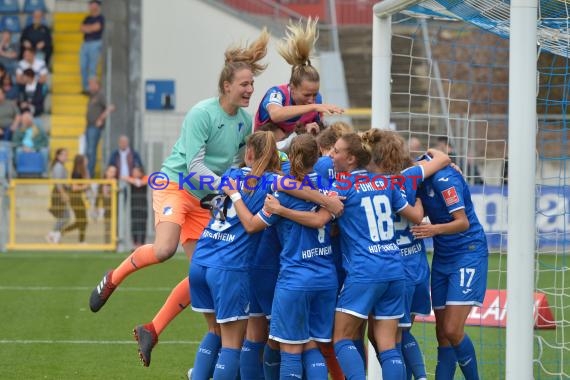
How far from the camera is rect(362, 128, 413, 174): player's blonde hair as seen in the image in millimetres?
6582

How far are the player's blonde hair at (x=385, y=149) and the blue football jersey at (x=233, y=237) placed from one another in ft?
2.15

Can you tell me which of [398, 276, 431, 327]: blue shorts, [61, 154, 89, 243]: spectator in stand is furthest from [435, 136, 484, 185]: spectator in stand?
[61, 154, 89, 243]: spectator in stand

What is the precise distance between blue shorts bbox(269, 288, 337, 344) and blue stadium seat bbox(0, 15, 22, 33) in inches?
769

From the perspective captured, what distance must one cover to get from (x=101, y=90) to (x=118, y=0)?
2.48 metres

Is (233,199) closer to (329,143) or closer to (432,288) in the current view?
(329,143)

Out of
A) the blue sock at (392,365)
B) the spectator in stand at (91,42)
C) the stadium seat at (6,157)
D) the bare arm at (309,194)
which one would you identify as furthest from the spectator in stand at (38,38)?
the blue sock at (392,365)

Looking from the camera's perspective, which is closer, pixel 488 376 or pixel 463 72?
pixel 488 376

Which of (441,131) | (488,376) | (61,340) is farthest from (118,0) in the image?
(488,376)

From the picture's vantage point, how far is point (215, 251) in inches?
259

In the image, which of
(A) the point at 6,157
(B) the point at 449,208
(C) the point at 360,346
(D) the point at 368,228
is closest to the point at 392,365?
(C) the point at 360,346

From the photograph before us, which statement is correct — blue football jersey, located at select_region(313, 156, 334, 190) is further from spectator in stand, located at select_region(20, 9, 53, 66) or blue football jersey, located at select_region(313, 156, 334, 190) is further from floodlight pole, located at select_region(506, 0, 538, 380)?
spectator in stand, located at select_region(20, 9, 53, 66)

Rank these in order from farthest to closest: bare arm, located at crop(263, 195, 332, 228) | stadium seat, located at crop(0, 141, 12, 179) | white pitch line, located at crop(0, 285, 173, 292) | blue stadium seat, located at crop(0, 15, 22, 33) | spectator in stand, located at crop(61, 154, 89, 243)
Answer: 1. blue stadium seat, located at crop(0, 15, 22, 33)
2. stadium seat, located at crop(0, 141, 12, 179)
3. spectator in stand, located at crop(61, 154, 89, 243)
4. white pitch line, located at crop(0, 285, 173, 292)
5. bare arm, located at crop(263, 195, 332, 228)

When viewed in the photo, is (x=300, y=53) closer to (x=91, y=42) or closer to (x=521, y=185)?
(x=521, y=185)

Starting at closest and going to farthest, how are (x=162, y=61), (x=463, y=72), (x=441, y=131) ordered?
1. (x=441, y=131)
2. (x=162, y=61)
3. (x=463, y=72)
